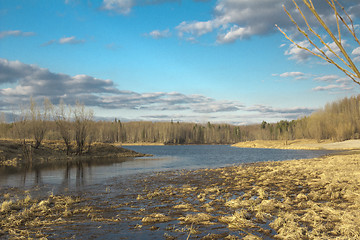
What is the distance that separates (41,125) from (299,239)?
4161cm

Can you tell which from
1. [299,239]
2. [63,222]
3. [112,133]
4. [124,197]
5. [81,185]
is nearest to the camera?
[299,239]

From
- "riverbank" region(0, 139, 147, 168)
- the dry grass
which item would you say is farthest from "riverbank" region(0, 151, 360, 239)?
"riverbank" region(0, 139, 147, 168)

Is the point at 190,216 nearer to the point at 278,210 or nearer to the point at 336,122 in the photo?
the point at 278,210

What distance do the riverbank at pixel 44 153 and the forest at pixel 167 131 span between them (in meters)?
1.34

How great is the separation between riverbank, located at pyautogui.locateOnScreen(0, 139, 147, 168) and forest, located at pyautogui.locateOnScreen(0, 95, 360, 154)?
1.34 meters

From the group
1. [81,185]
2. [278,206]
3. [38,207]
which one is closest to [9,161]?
[81,185]

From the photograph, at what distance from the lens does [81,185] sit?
1692cm

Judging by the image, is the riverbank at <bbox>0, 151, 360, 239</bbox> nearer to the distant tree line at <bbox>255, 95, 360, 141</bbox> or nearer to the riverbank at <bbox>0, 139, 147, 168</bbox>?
the riverbank at <bbox>0, 139, 147, 168</bbox>

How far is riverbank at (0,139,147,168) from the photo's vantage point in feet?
107

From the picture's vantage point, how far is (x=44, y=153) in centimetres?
3856

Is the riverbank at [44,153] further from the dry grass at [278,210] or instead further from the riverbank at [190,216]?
the dry grass at [278,210]

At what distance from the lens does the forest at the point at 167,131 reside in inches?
1582

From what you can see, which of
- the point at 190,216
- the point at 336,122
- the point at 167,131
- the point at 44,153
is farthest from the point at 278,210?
the point at 167,131

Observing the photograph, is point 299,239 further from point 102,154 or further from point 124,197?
point 102,154
